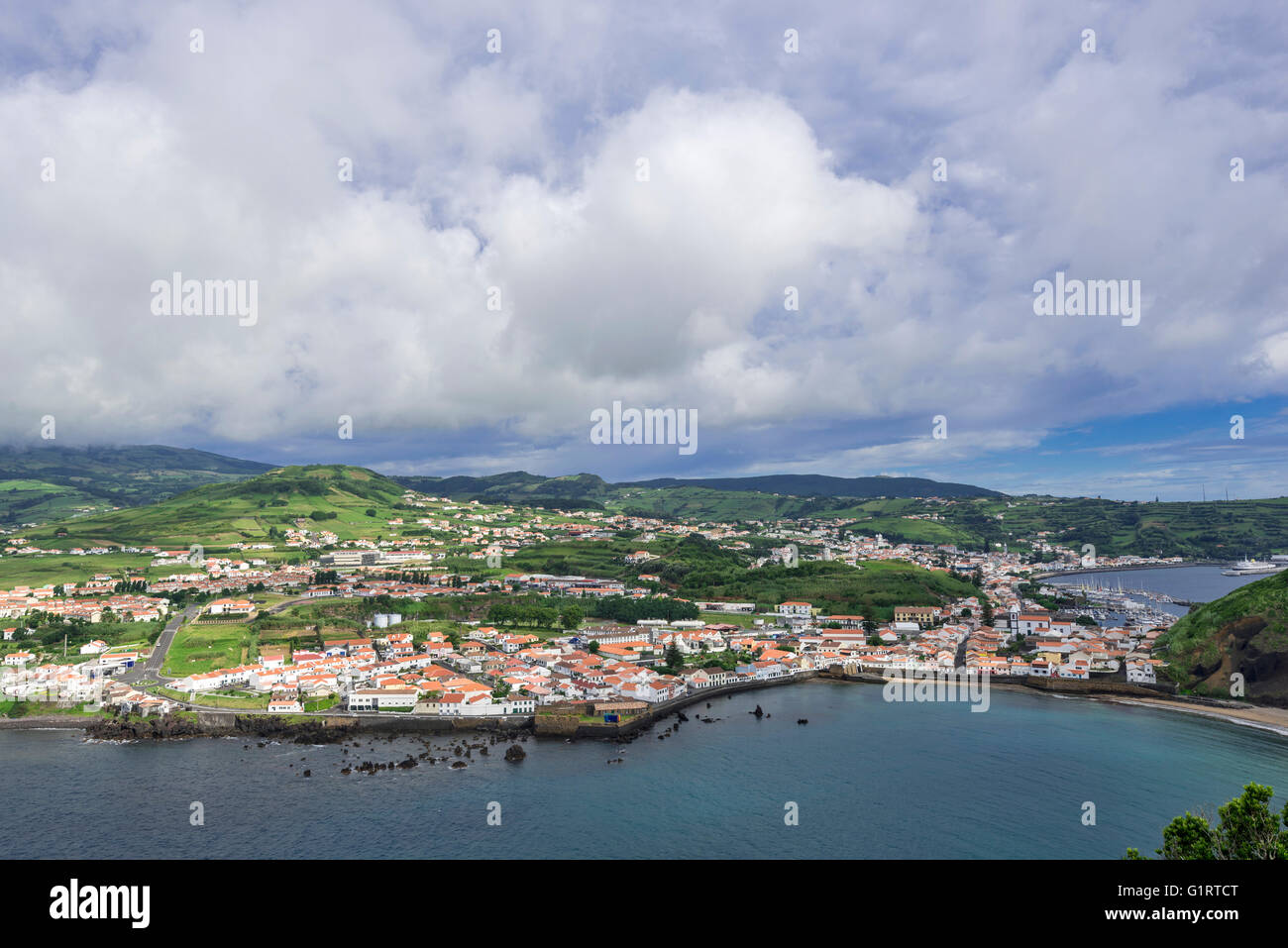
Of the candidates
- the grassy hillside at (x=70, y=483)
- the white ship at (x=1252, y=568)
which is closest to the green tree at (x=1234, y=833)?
the white ship at (x=1252, y=568)

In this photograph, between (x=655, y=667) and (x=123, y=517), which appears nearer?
(x=655, y=667)

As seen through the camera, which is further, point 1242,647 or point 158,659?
point 158,659

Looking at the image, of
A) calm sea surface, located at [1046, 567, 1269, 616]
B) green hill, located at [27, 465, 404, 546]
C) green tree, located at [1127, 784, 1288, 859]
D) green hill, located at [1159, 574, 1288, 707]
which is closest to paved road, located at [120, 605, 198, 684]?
green hill, located at [27, 465, 404, 546]

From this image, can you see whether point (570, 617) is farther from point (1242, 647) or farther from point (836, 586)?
point (1242, 647)

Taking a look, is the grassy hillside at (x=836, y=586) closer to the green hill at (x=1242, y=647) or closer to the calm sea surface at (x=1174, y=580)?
the green hill at (x=1242, y=647)

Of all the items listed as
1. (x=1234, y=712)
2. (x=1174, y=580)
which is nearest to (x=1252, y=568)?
(x=1174, y=580)
